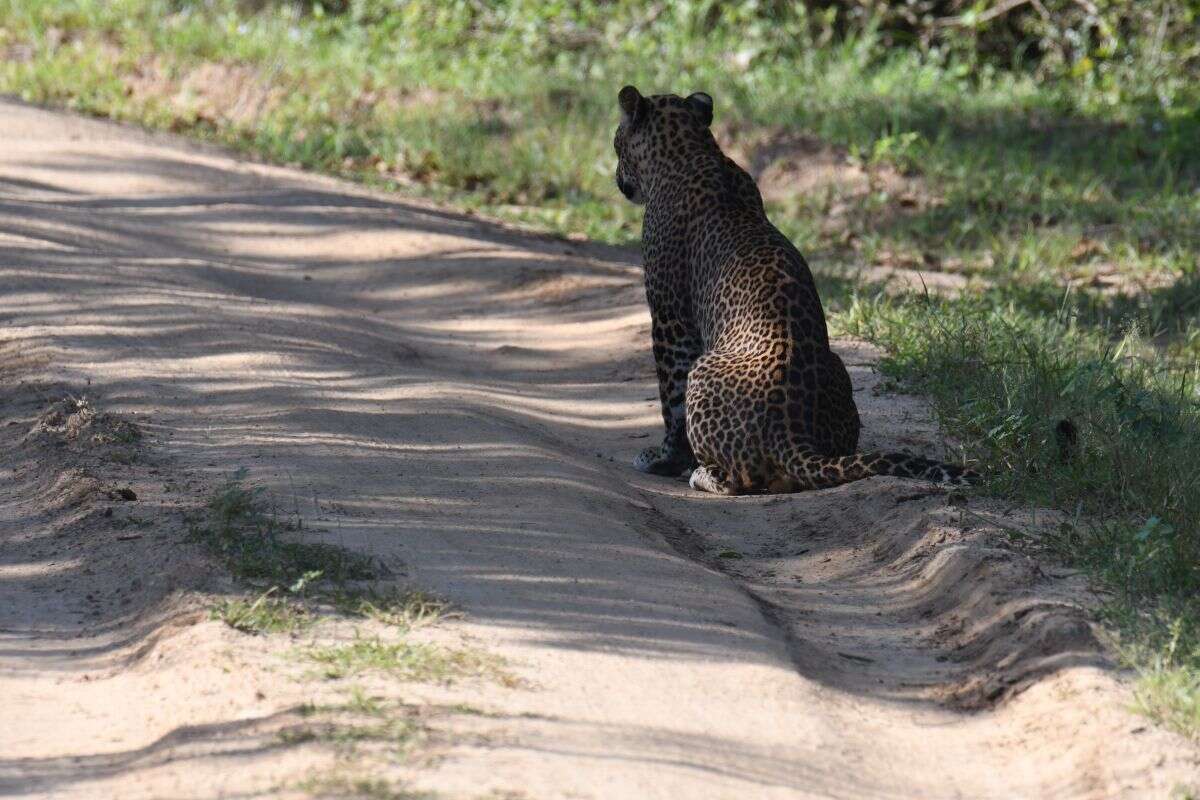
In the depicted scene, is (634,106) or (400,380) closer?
(400,380)

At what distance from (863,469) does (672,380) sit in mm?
1243

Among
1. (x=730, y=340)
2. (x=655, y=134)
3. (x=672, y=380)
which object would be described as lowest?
(x=672, y=380)

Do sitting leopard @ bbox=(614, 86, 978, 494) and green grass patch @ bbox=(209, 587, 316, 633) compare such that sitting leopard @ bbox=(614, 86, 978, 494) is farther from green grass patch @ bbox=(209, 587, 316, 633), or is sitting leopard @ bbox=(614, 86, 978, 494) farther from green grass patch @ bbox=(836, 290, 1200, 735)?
green grass patch @ bbox=(209, 587, 316, 633)

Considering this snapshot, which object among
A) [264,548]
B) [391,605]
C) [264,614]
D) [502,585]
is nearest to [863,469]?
[502,585]

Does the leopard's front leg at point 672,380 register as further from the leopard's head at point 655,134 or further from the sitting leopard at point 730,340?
the leopard's head at point 655,134

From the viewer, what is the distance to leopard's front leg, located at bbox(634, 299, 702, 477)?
6895 millimetres

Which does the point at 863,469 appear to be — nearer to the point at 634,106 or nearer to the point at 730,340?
the point at 730,340

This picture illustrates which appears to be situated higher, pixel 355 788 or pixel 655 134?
pixel 655 134

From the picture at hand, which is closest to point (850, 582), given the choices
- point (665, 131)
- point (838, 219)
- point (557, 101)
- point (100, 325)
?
point (665, 131)

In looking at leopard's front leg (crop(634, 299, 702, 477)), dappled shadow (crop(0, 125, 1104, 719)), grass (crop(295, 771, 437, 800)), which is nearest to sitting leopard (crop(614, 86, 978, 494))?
leopard's front leg (crop(634, 299, 702, 477))

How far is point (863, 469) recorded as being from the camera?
19.9ft

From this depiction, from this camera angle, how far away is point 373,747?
3.63 metres

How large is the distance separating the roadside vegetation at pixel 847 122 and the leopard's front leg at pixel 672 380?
45.5 inches

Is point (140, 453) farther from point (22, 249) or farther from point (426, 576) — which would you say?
point (22, 249)
